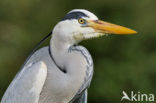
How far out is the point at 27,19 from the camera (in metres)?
8.13

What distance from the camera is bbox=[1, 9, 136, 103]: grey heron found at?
336 centimetres

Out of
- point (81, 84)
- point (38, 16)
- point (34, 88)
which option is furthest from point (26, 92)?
point (38, 16)

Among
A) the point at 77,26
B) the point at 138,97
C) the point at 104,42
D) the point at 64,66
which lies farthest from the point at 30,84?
the point at 104,42

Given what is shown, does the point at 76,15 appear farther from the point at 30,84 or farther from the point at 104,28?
the point at 30,84

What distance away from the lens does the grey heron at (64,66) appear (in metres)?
3.36

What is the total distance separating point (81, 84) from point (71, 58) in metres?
0.19


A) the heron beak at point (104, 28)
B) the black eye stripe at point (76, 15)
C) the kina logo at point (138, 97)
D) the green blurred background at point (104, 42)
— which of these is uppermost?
the black eye stripe at point (76, 15)

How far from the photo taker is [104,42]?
7773 mm

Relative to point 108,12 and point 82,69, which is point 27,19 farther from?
point 82,69

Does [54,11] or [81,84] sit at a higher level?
[81,84]

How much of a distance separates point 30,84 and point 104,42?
4.41m

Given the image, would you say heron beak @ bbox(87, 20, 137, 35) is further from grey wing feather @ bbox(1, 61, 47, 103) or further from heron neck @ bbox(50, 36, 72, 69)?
grey wing feather @ bbox(1, 61, 47, 103)

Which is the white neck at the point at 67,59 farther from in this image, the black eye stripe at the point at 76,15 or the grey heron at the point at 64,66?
the black eye stripe at the point at 76,15

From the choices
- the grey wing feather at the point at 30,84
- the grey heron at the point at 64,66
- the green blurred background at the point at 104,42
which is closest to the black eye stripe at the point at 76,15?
the grey heron at the point at 64,66
